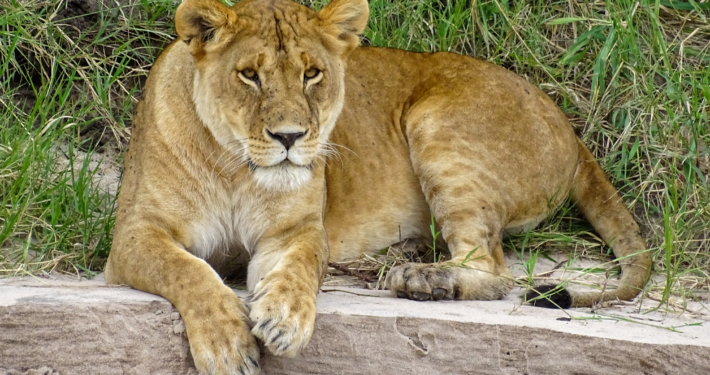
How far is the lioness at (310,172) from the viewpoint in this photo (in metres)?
2.76

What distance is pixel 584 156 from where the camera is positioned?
13.3 feet

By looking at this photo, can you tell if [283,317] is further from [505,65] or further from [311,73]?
[505,65]

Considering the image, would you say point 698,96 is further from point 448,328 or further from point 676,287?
point 448,328

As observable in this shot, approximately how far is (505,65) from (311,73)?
1.94 meters

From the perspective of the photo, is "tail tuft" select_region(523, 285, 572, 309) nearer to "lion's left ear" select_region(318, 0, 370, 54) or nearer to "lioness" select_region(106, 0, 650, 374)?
"lioness" select_region(106, 0, 650, 374)

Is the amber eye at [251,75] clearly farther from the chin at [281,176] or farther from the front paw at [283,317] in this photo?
the front paw at [283,317]

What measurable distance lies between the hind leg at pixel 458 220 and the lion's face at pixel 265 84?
504mm

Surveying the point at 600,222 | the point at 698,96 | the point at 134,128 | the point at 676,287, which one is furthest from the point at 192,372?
the point at 698,96

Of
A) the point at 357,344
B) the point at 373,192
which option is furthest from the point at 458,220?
the point at 357,344

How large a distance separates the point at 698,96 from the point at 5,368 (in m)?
3.06

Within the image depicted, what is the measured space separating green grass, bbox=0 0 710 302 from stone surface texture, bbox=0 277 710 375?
0.91 meters

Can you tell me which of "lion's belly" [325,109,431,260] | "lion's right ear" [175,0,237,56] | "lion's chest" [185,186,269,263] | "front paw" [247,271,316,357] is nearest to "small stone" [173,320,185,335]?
"front paw" [247,271,316,357]

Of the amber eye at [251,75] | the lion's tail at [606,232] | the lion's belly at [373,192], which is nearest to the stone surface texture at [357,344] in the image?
the lion's tail at [606,232]

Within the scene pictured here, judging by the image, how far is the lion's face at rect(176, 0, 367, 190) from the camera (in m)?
2.88
